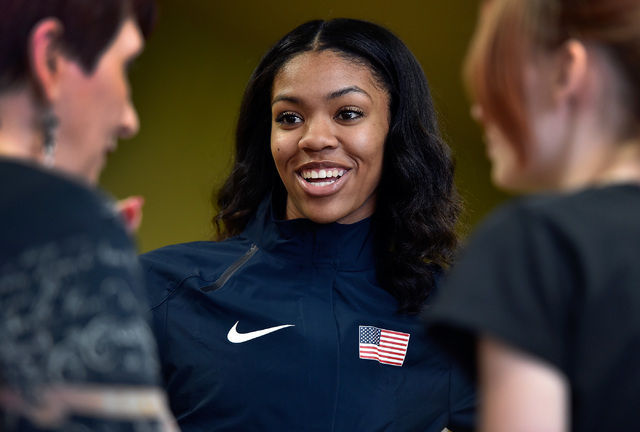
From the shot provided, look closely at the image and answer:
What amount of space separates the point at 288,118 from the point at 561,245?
1.28 meters

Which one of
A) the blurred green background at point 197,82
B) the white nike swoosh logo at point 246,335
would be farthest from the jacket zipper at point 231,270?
the blurred green background at point 197,82

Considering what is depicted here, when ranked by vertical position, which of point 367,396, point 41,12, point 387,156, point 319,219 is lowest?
point 367,396

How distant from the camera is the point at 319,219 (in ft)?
6.18

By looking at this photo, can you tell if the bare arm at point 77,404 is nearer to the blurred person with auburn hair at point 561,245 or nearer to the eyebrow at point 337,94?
the blurred person with auburn hair at point 561,245

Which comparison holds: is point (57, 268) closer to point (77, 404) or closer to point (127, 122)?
point (77, 404)

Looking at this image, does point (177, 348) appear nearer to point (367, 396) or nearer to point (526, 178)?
point (367, 396)

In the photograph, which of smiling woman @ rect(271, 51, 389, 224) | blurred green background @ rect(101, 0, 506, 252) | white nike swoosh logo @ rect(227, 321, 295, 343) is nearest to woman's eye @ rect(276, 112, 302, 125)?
smiling woman @ rect(271, 51, 389, 224)

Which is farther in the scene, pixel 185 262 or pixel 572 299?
pixel 185 262

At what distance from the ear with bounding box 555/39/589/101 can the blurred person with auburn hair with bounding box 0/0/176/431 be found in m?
0.49

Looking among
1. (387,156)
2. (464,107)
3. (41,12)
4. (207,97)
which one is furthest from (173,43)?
(41,12)

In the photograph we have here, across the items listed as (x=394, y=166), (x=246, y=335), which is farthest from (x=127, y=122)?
(x=394, y=166)

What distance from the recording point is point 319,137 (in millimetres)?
1886

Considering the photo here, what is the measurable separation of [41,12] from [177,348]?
1.02 metres

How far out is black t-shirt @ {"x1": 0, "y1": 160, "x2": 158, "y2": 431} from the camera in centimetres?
71
